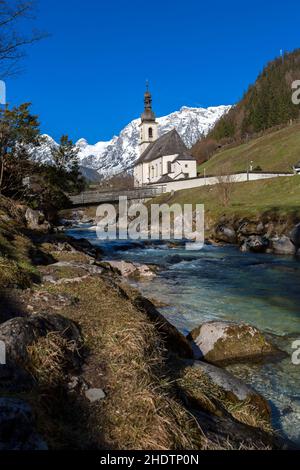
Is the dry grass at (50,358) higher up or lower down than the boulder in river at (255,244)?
higher up

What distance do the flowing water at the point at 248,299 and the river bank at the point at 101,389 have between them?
1.32 metres

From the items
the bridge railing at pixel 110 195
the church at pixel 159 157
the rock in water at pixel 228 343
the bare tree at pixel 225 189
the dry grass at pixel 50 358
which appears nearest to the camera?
the dry grass at pixel 50 358

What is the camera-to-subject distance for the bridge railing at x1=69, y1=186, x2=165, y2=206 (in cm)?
5544

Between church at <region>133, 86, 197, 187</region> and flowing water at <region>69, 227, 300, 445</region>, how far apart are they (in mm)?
62771

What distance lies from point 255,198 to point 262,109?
99.8 meters

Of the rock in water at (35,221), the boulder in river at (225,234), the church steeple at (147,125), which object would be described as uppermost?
the church steeple at (147,125)

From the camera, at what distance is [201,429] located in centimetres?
408

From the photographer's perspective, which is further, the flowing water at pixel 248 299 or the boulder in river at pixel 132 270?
the boulder in river at pixel 132 270

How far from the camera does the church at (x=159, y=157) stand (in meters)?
99.9

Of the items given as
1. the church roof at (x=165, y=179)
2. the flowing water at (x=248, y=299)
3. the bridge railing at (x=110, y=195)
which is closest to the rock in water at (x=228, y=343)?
the flowing water at (x=248, y=299)

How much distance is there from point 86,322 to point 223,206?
47.3 meters

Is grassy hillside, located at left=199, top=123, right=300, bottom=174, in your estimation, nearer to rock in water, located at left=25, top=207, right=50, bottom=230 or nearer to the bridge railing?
the bridge railing

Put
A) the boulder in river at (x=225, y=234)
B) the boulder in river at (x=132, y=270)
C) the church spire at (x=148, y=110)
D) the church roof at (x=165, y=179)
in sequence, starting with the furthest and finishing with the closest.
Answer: the church spire at (x=148, y=110), the church roof at (x=165, y=179), the boulder in river at (x=225, y=234), the boulder in river at (x=132, y=270)

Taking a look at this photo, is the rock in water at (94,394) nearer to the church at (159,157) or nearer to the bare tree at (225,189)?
the bare tree at (225,189)
